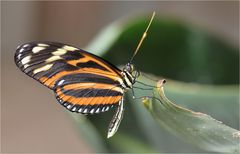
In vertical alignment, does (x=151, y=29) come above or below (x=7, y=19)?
above

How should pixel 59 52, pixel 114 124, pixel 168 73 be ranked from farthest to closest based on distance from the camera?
pixel 168 73
pixel 59 52
pixel 114 124

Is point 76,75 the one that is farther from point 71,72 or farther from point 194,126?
point 194,126

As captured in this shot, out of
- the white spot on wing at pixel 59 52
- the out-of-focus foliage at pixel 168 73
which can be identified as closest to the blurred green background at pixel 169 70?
the out-of-focus foliage at pixel 168 73

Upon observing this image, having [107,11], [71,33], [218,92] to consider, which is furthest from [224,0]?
[218,92]

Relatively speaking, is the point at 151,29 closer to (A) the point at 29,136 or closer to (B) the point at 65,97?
(B) the point at 65,97

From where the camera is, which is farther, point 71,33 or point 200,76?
point 71,33

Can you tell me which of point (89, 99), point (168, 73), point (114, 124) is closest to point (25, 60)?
point (89, 99)
